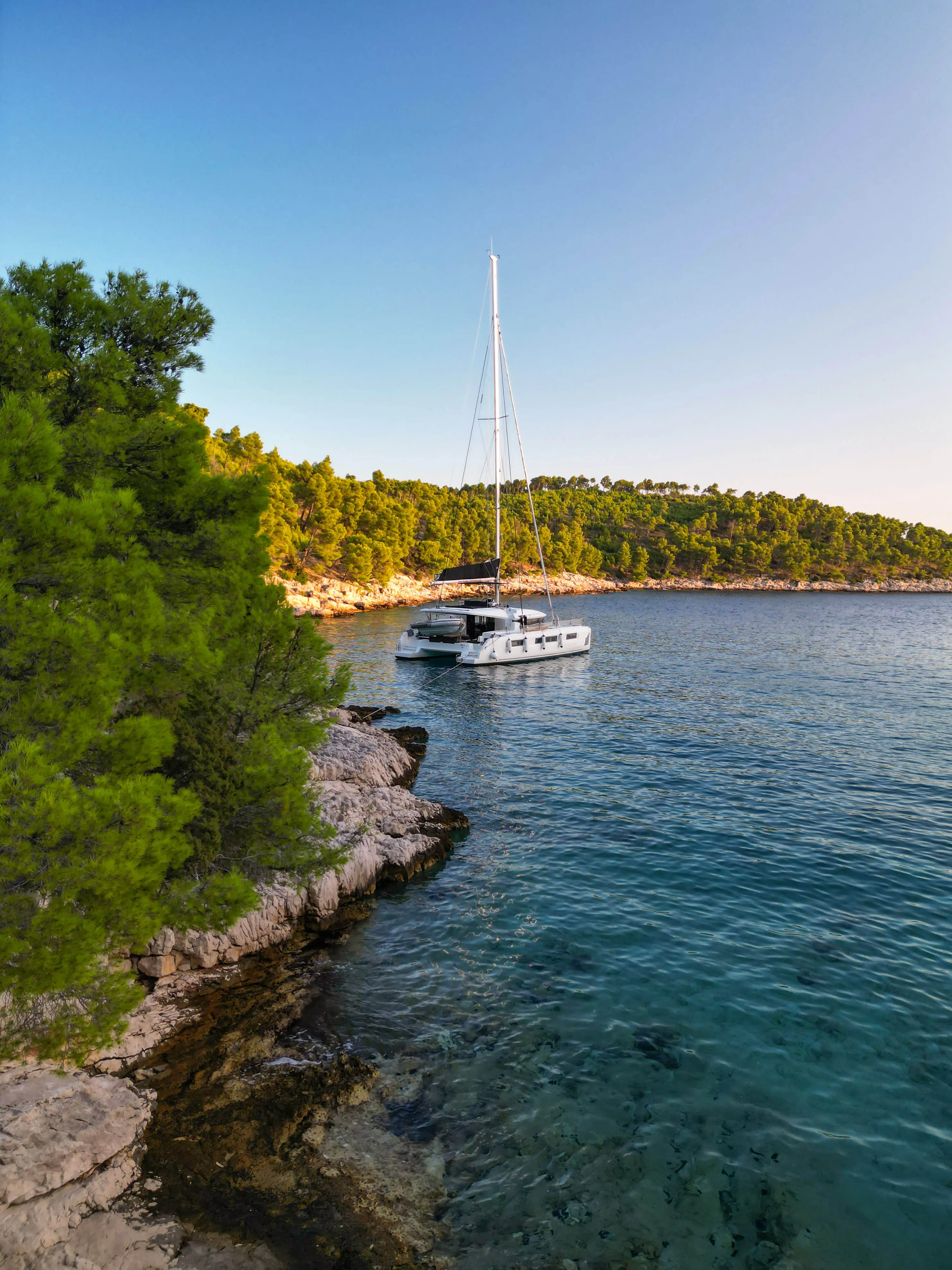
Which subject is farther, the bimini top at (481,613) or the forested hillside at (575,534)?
the forested hillside at (575,534)

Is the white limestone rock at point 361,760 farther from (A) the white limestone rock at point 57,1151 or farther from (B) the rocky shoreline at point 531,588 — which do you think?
(B) the rocky shoreline at point 531,588

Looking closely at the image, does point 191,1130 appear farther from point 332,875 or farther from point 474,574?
point 474,574

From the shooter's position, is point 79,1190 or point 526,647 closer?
point 79,1190

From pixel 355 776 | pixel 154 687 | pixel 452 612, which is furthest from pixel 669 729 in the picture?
pixel 154 687

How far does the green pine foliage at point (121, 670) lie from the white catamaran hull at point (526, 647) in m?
28.7

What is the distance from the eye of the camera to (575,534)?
5773 inches

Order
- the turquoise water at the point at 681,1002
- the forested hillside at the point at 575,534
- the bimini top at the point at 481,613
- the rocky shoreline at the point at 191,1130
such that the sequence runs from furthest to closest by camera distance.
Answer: the forested hillside at the point at 575,534 → the bimini top at the point at 481,613 → the turquoise water at the point at 681,1002 → the rocky shoreline at the point at 191,1130

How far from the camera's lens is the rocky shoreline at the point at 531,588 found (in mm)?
71812

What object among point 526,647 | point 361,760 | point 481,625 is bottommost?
point 361,760

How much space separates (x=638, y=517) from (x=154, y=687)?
180 m

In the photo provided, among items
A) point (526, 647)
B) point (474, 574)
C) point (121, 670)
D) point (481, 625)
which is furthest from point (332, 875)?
point (474, 574)

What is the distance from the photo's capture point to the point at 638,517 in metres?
178

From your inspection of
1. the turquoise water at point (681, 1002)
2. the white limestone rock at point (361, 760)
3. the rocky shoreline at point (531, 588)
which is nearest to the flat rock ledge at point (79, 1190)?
the turquoise water at point (681, 1002)

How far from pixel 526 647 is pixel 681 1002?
3274 centimetres
